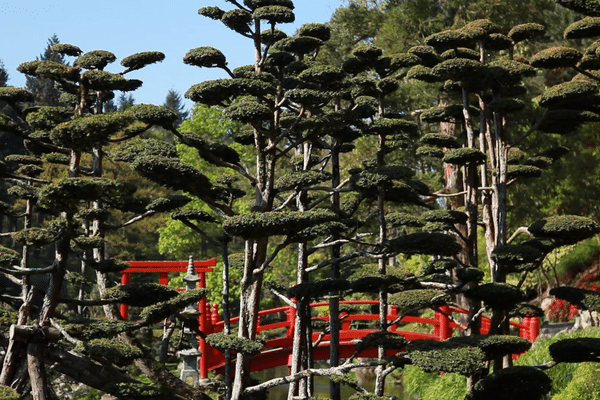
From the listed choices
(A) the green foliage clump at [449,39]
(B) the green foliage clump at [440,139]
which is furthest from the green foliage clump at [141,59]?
(B) the green foliage clump at [440,139]

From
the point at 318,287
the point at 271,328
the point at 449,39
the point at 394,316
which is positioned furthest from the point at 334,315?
the point at 449,39

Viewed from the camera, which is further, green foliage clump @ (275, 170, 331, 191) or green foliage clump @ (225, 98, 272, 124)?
green foliage clump @ (275, 170, 331, 191)

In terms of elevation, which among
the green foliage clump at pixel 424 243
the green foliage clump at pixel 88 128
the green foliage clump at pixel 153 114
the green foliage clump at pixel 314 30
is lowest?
the green foliage clump at pixel 424 243

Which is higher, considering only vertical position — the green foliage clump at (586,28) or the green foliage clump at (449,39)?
the green foliage clump at (449,39)

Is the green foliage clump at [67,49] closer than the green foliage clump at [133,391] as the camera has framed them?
No

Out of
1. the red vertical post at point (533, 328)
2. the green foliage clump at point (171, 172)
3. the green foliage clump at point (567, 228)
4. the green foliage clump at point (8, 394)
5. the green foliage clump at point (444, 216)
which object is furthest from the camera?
the red vertical post at point (533, 328)

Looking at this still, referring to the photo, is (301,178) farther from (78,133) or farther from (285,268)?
(285,268)

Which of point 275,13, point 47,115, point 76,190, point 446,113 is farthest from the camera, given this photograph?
point 446,113

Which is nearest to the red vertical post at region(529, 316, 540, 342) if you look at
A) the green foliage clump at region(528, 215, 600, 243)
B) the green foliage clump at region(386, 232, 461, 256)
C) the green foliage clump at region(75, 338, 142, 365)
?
the green foliage clump at region(528, 215, 600, 243)

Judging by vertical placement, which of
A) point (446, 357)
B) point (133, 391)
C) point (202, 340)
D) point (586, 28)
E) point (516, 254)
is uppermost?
point (586, 28)

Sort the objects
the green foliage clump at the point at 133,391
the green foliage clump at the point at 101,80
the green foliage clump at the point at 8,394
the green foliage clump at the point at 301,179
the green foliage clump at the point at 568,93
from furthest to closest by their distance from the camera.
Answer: the green foliage clump at the point at 568,93
the green foliage clump at the point at 301,179
the green foliage clump at the point at 101,80
the green foliage clump at the point at 133,391
the green foliage clump at the point at 8,394

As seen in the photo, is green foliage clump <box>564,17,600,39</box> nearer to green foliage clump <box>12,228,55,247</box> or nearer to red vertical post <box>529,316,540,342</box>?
red vertical post <box>529,316,540,342</box>

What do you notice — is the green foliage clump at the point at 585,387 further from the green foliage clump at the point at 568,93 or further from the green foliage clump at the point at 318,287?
the green foliage clump at the point at 568,93

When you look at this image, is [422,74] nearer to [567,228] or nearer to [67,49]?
[567,228]
